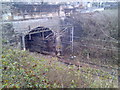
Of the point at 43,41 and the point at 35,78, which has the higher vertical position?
Answer: the point at 35,78

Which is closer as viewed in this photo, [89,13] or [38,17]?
[38,17]

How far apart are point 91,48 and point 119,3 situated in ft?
8.27

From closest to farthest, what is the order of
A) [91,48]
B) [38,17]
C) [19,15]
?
[19,15], [38,17], [91,48]

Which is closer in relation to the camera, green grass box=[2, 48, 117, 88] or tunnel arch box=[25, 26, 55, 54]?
green grass box=[2, 48, 117, 88]

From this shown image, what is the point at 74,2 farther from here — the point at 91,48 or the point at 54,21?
the point at 91,48

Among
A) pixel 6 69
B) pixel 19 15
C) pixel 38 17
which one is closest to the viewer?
pixel 6 69

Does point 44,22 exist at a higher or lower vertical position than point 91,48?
higher

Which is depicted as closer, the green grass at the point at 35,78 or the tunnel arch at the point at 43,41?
the green grass at the point at 35,78

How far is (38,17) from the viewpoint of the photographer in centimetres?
643

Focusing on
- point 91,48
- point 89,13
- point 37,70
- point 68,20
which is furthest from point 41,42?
point 37,70

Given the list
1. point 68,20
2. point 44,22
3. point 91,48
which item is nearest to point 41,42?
point 44,22

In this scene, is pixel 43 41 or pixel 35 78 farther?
pixel 43 41

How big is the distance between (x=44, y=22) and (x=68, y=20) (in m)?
2.01

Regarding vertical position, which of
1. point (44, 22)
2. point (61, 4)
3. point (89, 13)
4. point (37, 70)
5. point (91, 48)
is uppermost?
point (61, 4)
